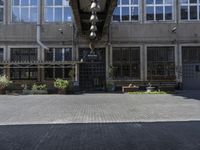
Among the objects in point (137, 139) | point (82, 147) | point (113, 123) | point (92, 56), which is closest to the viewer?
point (82, 147)

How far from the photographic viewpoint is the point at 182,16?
34.8m

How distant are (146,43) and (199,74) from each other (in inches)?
235

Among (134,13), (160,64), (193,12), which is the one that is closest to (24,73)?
(134,13)

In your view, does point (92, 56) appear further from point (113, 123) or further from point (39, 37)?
point (113, 123)

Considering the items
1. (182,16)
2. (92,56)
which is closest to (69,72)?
(92,56)

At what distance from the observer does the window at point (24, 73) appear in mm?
34156

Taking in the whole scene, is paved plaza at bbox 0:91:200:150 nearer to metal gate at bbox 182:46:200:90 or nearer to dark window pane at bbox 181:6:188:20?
metal gate at bbox 182:46:200:90

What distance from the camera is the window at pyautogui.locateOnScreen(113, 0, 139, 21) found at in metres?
34.7

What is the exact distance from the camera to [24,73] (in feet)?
112

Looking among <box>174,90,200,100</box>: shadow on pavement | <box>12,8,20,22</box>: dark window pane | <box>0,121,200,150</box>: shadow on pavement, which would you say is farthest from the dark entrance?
<box>0,121,200,150</box>: shadow on pavement

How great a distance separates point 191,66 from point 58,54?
1268cm

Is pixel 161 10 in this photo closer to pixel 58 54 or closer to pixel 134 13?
pixel 134 13

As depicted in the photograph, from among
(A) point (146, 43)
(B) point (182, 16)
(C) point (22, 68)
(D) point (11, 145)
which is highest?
(B) point (182, 16)

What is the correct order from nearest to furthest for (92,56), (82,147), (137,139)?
(82,147), (137,139), (92,56)
